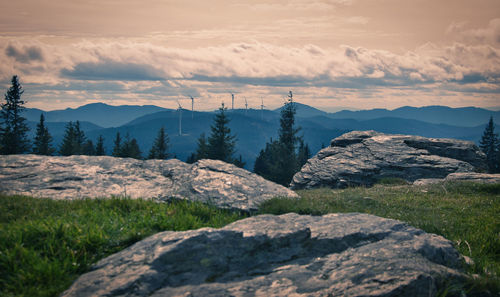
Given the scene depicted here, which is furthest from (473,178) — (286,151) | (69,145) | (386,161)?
(69,145)

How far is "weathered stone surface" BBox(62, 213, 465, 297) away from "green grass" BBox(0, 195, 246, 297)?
61cm

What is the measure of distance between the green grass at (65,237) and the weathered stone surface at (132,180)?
7.08ft

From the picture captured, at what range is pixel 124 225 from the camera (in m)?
8.42

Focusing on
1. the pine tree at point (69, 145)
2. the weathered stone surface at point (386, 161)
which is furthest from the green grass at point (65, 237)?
the pine tree at point (69, 145)

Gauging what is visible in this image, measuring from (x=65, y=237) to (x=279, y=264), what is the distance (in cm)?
480

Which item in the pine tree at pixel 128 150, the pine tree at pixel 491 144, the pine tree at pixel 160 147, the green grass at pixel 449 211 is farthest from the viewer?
the pine tree at pixel 491 144

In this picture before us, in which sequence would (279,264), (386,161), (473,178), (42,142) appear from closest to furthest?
(279,264) → (473,178) → (386,161) → (42,142)

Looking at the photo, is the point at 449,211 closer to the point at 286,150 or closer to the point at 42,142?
the point at 286,150

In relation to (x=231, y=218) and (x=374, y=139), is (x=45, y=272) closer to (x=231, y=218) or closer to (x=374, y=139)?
(x=231, y=218)

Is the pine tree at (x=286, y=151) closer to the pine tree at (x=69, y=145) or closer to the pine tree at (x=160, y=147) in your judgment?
the pine tree at (x=160, y=147)

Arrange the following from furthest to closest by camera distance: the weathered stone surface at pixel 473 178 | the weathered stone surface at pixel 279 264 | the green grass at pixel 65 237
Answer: the weathered stone surface at pixel 473 178 → the green grass at pixel 65 237 → the weathered stone surface at pixel 279 264

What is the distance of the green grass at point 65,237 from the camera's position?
6125 mm

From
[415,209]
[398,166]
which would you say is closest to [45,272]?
[415,209]

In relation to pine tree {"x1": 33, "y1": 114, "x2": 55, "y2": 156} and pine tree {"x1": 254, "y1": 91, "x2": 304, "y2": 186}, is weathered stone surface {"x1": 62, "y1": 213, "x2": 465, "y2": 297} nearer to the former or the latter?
pine tree {"x1": 254, "y1": 91, "x2": 304, "y2": 186}
